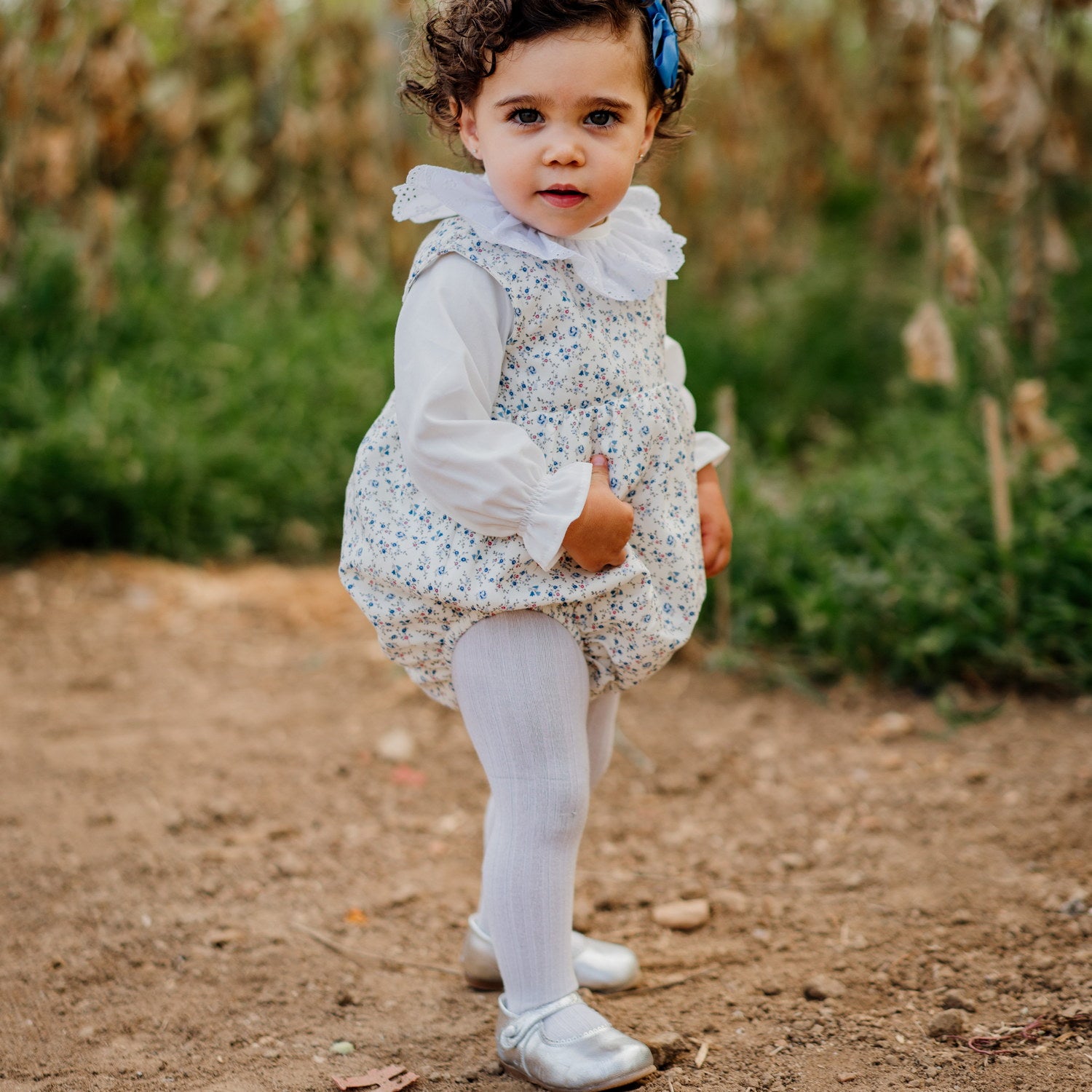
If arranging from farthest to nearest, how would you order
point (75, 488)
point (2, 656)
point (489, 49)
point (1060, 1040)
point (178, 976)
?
point (75, 488) < point (2, 656) < point (178, 976) < point (1060, 1040) < point (489, 49)

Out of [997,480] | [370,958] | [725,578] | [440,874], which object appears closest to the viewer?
[370,958]

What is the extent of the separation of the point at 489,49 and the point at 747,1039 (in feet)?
3.98

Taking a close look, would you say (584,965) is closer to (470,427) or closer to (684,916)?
(684,916)

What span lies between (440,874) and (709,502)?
2.70 feet

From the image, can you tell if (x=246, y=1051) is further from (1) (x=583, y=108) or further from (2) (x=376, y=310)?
(2) (x=376, y=310)

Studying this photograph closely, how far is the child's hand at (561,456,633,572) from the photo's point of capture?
1353 mm

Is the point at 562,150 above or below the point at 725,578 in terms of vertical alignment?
above

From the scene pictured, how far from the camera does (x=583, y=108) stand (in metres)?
1.39

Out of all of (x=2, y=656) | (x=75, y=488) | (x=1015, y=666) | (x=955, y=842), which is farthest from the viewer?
(x=75, y=488)

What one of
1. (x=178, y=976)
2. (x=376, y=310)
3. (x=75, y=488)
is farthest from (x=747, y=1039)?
(x=376, y=310)

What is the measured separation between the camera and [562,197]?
142 centimetres

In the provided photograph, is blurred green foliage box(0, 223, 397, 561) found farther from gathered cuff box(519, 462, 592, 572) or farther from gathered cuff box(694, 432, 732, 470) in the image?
gathered cuff box(519, 462, 592, 572)

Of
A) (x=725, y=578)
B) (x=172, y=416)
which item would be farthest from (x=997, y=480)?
(x=172, y=416)

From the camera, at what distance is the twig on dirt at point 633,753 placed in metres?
2.46
